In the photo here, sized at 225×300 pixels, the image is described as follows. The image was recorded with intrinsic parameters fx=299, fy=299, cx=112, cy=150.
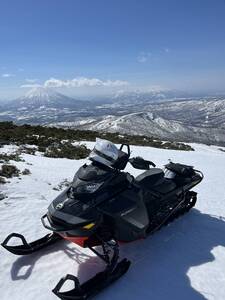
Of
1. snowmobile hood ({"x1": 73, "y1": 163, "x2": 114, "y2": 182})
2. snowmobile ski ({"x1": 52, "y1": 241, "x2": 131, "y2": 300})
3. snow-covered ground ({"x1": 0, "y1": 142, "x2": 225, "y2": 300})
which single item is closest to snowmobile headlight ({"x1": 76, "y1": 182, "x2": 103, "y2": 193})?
snowmobile hood ({"x1": 73, "y1": 163, "x2": 114, "y2": 182})

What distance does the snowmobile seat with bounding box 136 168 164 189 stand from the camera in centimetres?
738

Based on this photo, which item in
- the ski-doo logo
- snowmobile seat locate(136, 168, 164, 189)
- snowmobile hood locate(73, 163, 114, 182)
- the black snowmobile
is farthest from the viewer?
snowmobile seat locate(136, 168, 164, 189)

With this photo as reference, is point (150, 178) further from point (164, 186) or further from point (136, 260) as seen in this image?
point (136, 260)

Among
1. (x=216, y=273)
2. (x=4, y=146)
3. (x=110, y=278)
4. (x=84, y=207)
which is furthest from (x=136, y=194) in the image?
(x=4, y=146)

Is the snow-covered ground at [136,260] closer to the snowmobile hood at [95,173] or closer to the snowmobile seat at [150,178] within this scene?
the snowmobile seat at [150,178]

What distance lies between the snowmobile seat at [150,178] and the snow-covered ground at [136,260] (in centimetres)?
130

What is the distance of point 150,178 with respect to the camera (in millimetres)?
7582

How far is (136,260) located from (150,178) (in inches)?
82.8

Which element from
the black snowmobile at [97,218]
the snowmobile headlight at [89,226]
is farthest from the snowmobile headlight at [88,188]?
the snowmobile headlight at [89,226]

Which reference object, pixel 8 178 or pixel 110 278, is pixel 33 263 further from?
pixel 8 178

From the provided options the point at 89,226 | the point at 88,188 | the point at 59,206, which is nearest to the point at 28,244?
the point at 59,206

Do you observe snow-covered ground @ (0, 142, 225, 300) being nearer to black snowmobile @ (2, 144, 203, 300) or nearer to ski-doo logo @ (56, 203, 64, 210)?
black snowmobile @ (2, 144, 203, 300)

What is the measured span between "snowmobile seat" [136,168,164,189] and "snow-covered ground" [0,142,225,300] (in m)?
1.30

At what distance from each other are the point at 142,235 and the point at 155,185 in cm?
165
